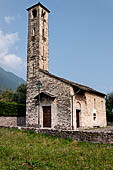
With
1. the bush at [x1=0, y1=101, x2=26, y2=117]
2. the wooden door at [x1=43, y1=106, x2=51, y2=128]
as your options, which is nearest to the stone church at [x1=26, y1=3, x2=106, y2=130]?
the wooden door at [x1=43, y1=106, x2=51, y2=128]

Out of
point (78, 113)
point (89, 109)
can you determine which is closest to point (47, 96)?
point (78, 113)

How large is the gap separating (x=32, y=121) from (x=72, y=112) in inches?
199

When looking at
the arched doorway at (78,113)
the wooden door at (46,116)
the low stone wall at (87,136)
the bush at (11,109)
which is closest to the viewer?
the low stone wall at (87,136)

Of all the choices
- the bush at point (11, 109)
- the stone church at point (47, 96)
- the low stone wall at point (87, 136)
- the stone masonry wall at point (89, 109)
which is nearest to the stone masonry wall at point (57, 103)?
the stone church at point (47, 96)

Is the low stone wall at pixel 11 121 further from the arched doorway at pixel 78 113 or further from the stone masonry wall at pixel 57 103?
the arched doorway at pixel 78 113

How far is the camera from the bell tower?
19453 millimetres

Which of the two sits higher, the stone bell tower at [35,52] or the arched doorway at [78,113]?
the stone bell tower at [35,52]

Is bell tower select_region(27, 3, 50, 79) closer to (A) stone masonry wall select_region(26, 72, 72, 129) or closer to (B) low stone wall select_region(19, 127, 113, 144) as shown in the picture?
(A) stone masonry wall select_region(26, 72, 72, 129)

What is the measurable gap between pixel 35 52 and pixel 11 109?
8.16 m

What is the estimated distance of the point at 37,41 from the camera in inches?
776

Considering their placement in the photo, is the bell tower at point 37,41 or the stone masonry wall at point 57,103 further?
the bell tower at point 37,41

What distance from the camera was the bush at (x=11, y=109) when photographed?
20.7 metres

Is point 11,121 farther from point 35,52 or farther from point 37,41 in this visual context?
point 37,41

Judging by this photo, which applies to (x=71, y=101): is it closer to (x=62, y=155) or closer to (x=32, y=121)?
(x=32, y=121)
